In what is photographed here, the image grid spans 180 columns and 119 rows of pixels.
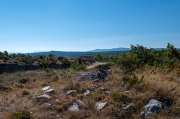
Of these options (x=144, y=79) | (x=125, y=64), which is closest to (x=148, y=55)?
(x=125, y=64)

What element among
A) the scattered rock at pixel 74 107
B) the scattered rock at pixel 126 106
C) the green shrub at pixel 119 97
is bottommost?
the scattered rock at pixel 74 107

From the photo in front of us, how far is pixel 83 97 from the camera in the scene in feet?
20.0

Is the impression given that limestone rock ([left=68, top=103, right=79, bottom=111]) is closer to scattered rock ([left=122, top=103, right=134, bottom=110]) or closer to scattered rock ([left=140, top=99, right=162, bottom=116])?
scattered rock ([left=122, top=103, right=134, bottom=110])

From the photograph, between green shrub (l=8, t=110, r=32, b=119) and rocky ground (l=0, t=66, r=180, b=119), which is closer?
green shrub (l=8, t=110, r=32, b=119)

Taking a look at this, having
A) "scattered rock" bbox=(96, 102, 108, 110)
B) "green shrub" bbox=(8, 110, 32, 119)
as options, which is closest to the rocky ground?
"scattered rock" bbox=(96, 102, 108, 110)

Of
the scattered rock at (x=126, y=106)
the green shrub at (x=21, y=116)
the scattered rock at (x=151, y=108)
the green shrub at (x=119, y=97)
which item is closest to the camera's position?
the green shrub at (x=21, y=116)

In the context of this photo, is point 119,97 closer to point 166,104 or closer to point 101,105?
point 101,105

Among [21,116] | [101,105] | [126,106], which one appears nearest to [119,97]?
[126,106]

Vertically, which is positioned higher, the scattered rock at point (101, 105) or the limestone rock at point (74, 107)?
the scattered rock at point (101, 105)

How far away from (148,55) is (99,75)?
432 centimetres

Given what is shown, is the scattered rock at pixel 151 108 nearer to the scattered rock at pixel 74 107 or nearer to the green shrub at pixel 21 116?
the scattered rock at pixel 74 107

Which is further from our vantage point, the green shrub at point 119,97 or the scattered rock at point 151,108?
the green shrub at point 119,97

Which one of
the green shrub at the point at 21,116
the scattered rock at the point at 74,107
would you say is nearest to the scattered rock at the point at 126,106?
the scattered rock at the point at 74,107

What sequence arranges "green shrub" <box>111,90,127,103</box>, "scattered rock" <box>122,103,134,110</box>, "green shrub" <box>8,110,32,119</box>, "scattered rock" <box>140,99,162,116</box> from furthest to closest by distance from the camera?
1. "green shrub" <box>111,90,127,103</box>
2. "scattered rock" <box>122,103,134,110</box>
3. "scattered rock" <box>140,99,162,116</box>
4. "green shrub" <box>8,110,32,119</box>
